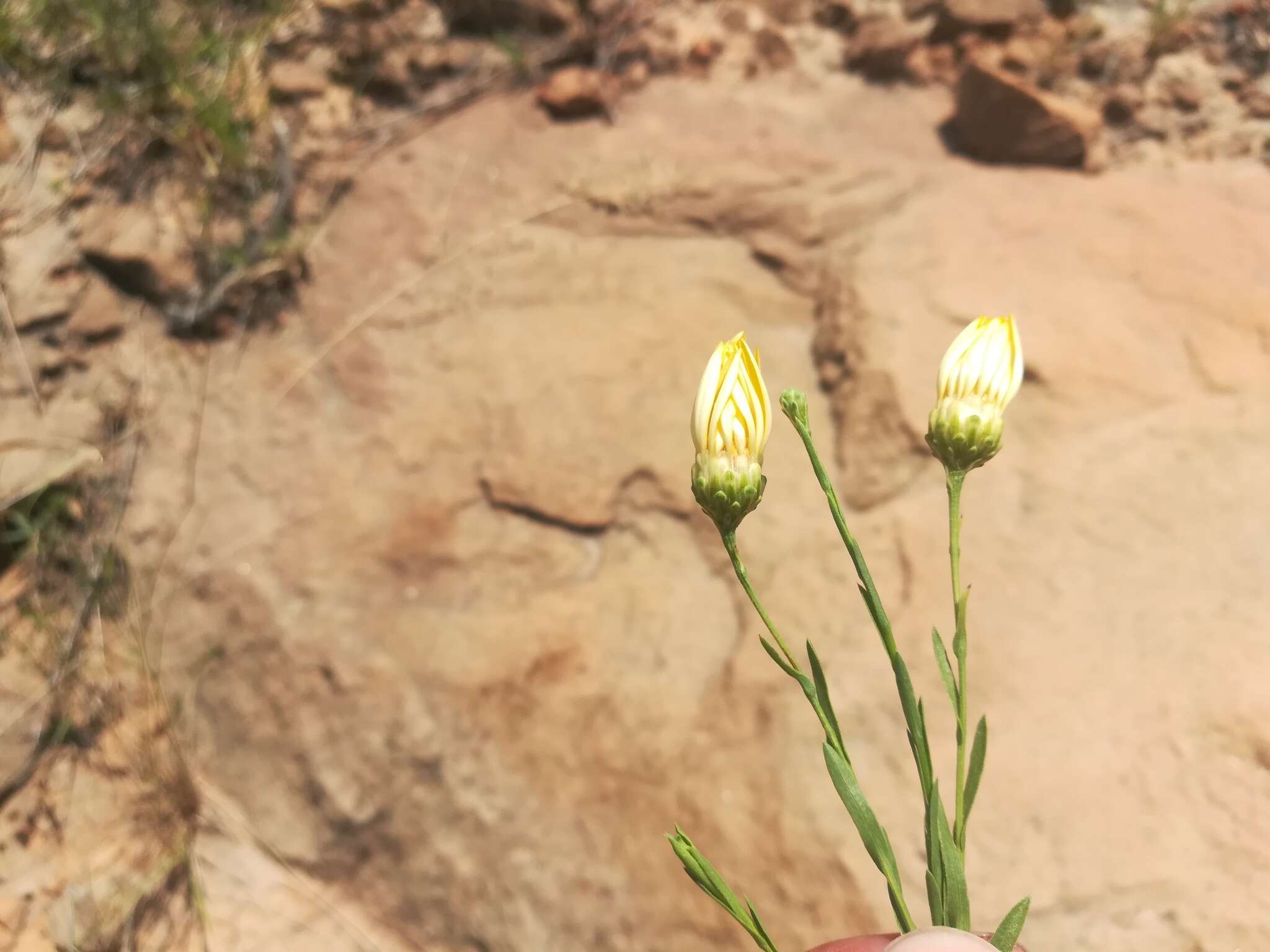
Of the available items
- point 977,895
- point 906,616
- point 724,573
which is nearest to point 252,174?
point 724,573

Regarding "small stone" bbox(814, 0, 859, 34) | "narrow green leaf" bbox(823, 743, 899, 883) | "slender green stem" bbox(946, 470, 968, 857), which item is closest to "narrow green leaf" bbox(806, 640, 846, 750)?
"narrow green leaf" bbox(823, 743, 899, 883)

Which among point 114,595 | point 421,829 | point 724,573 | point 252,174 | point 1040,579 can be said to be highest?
point 252,174

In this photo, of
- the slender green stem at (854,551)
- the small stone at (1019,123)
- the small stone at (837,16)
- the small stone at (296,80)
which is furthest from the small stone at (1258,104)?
the small stone at (296,80)

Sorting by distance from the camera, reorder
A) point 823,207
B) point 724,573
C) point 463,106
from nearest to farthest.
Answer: point 724,573 → point 823,207 → point 463,106

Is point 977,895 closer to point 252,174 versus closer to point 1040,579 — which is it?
point 1040,579

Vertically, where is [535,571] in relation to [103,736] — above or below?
above

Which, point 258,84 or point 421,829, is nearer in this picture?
point 421,829

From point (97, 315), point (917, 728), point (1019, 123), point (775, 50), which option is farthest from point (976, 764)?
point (775, 50)

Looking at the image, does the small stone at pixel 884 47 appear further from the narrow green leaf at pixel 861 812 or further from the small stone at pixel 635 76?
the narrow green leaf at pixel 861 812
